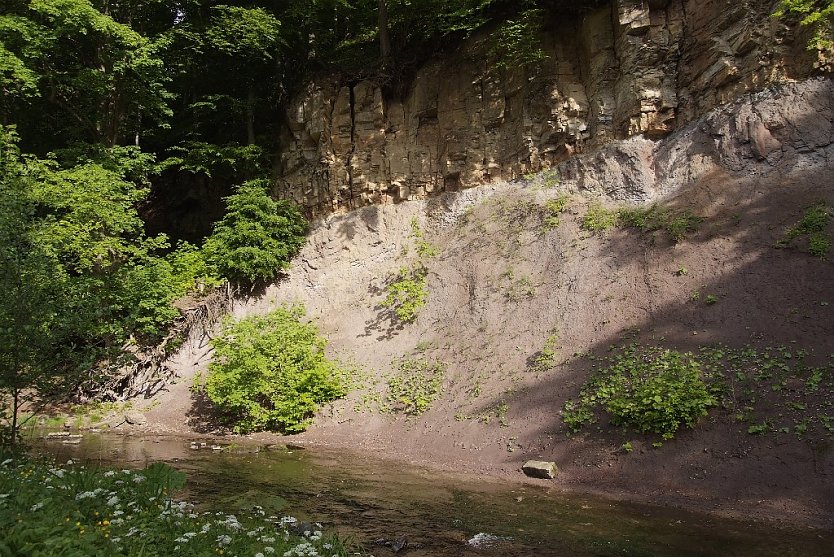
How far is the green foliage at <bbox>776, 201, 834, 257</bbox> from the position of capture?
12086 millimetres

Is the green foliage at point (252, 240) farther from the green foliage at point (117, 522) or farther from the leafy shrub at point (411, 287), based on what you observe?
the green foliage at point (117, 522)

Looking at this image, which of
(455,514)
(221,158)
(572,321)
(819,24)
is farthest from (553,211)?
(221,158)

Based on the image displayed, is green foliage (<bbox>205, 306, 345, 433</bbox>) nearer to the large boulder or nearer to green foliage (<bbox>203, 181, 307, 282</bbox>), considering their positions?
green foliage (<bbox>203, 181, 307, 282</bbox>)

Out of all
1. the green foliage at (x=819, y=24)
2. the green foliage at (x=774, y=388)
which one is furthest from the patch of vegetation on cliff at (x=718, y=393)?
the green foliage at (x=819, y=24)

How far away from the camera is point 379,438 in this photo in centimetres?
1391

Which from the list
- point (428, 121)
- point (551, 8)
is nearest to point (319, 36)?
point (428, 121)

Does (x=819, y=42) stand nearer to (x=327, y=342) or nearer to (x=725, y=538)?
(x=725, y=538)

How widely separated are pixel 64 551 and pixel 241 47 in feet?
72.7

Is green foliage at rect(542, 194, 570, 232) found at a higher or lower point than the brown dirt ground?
higher

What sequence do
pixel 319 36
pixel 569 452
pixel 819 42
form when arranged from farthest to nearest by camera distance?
pixel 319 36 < pixel 819 42 < pixel 569 452

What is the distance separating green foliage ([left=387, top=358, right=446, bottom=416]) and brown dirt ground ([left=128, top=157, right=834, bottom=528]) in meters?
0.29

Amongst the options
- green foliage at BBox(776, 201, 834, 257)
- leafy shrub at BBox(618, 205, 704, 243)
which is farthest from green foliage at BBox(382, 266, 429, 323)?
green foliage at BBox(776, 201, 834, 257)

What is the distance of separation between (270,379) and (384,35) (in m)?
14.6

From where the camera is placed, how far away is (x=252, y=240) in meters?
20.9
